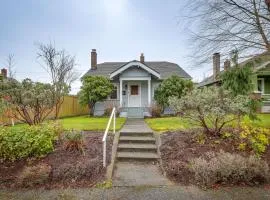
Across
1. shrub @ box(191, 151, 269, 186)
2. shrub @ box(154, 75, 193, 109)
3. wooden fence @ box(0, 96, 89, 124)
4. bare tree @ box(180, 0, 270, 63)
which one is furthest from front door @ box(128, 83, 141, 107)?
shrub @ box(191, 151, 269, 186)

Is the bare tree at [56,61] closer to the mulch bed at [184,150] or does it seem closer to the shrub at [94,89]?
the shrub at [94,89]

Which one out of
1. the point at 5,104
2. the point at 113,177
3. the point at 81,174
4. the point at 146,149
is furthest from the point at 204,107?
the point at 5,104

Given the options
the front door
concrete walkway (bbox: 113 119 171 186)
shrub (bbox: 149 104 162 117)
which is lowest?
concrete walkway (bbox: 113 119 171 186)

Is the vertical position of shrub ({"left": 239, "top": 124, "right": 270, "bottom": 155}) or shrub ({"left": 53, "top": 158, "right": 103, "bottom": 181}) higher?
shrub ({"left": 239, "top": 124, "right": 270, "bottom": 155})

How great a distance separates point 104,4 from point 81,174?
29.1 ft

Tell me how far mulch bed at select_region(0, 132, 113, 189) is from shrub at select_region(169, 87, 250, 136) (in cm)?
287

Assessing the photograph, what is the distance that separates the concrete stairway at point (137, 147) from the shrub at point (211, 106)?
4.98 feet

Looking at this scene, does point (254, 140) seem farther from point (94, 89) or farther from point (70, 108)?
point (70, 108)

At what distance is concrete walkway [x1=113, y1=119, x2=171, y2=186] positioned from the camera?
5780 mm

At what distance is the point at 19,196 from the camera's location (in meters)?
4.92

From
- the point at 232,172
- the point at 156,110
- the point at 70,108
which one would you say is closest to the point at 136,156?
the point at 232,172

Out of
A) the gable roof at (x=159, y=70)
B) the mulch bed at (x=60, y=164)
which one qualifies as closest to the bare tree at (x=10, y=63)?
the gable roof at (x=159, y=70)

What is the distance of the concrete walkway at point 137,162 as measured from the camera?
19.0 ft

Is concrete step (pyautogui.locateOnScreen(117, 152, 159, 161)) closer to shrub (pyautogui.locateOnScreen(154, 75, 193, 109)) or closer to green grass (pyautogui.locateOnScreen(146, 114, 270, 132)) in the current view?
green grass (pyautogui.locateOnScreen(146, 114, 270, 132))
